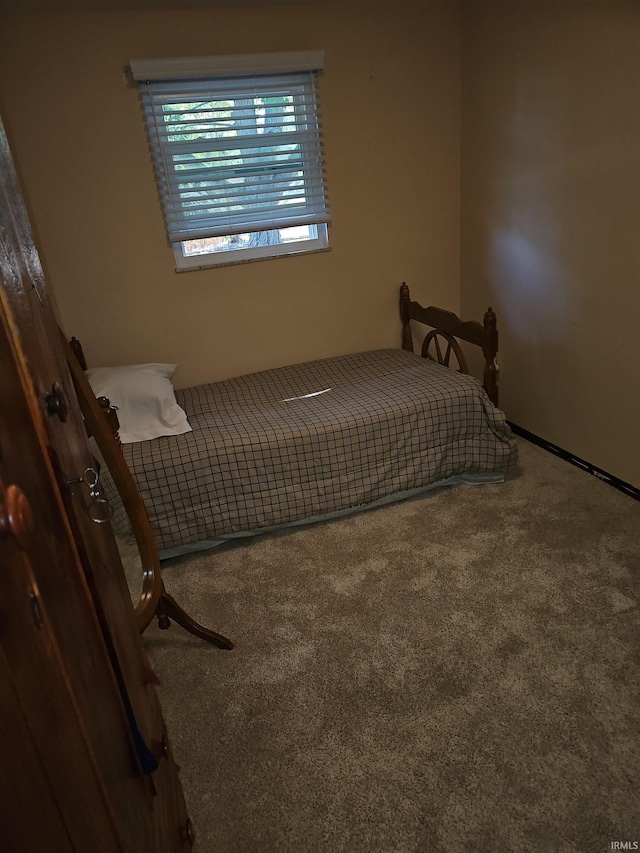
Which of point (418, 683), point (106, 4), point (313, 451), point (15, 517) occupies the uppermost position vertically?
point (106, 4)

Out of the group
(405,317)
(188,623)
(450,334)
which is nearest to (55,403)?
(188,623)

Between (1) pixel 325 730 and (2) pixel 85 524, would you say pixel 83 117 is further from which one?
(1) pixel 325 730

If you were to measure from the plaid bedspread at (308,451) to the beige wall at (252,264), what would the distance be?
1.78 feet

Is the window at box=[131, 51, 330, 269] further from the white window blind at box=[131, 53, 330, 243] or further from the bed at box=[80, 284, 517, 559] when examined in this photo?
the bed at box=[80, 284, 517, 559]

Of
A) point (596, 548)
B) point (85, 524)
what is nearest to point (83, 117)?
point (85, 524)

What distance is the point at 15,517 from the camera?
480 millimetres

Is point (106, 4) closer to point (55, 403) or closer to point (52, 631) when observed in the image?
point (55, 403)

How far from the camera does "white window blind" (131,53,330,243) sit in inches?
110

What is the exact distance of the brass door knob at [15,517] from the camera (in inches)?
18.5

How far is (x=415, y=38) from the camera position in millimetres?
3006

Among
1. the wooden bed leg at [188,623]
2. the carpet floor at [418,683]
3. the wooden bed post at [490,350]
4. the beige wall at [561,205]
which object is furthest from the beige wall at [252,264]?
the wooden bed leg at [188,623]

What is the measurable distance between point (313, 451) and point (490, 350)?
101 centimetres

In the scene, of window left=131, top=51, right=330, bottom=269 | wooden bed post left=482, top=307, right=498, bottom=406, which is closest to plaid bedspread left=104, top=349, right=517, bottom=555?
wooden bed post left=482, top=307, right=498, bottom=406

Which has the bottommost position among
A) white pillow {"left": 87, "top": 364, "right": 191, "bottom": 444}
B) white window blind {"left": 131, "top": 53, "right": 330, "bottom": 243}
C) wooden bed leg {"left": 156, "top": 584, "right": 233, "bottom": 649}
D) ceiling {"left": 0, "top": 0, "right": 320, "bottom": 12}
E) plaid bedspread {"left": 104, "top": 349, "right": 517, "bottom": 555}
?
wooden bed leg {"left": 156, "top": 584, "right": 233, "bottom": 649}
